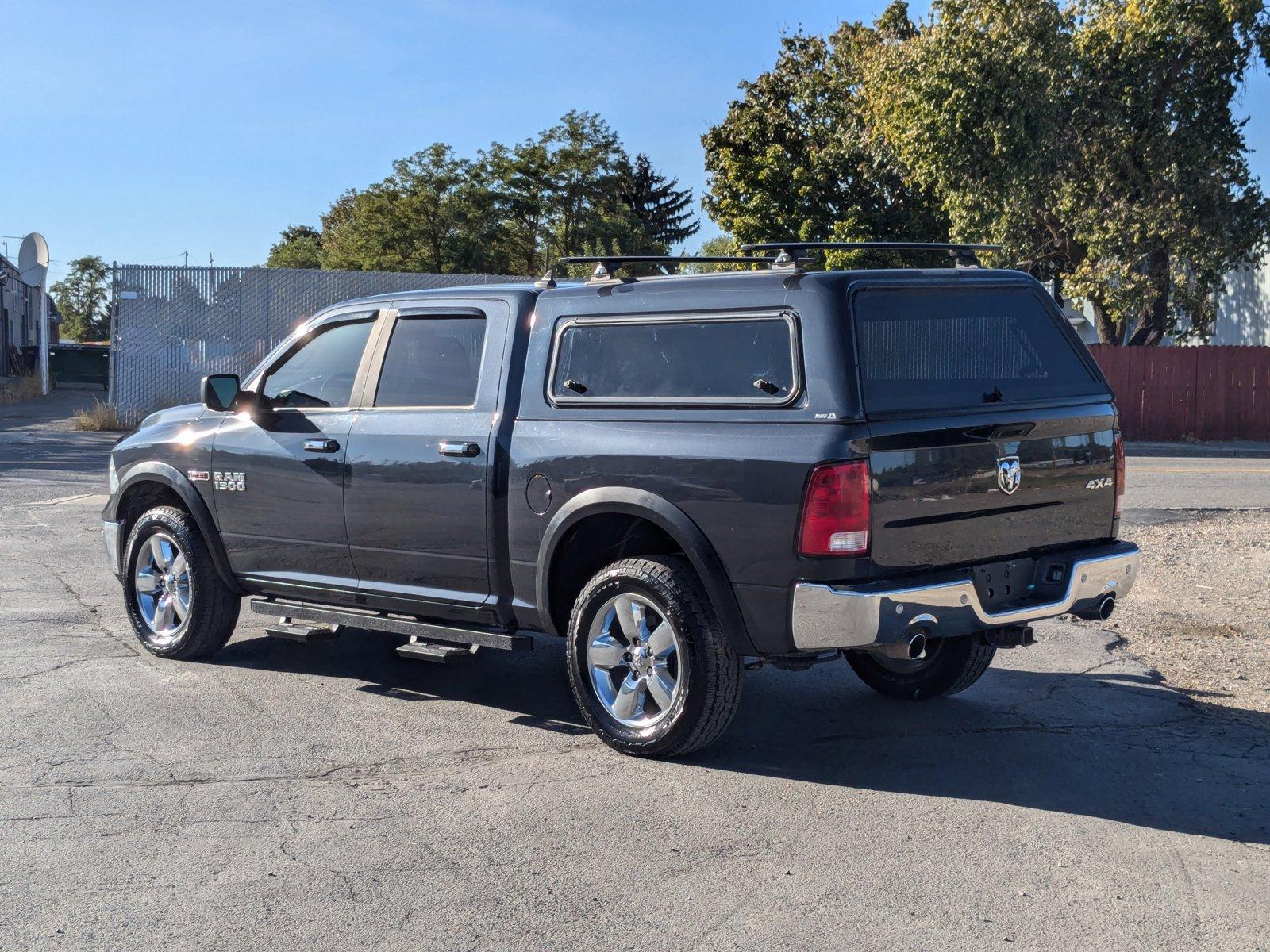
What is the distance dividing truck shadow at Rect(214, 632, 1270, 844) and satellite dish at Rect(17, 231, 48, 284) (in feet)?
95.3

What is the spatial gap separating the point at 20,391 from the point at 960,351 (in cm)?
3499

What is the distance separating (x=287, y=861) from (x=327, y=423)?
9.14ft

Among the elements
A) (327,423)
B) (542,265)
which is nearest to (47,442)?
(327,423)

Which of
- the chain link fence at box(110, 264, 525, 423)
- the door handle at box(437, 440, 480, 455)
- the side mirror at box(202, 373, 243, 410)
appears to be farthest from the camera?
the chain link fence at box(110, 264, 525, 423)

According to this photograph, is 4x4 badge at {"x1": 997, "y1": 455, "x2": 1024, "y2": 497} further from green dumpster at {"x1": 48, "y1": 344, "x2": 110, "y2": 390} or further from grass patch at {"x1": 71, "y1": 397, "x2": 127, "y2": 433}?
green dumpster at {"x1": 48, "y1": 344, "x2": 110, "y2": 390}

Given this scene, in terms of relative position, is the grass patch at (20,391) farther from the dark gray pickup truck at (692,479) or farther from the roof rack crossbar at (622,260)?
the roof rack crossbar at (622,260)

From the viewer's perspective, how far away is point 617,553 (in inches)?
231

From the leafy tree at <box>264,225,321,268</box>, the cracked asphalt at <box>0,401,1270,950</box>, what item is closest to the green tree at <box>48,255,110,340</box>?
the leafy tree at <box>264,225,321,268</box>

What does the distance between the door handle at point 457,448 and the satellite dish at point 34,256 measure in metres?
30.7

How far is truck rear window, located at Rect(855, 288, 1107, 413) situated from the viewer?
5.20 metres

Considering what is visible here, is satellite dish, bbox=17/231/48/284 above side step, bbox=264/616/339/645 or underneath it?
above

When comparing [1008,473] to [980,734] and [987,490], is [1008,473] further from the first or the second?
[980,734]

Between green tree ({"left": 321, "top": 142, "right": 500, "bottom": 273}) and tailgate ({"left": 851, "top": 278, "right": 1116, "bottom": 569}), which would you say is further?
green tree ({"left": 321, "top": 142, "right": 500, "bottom": 273})

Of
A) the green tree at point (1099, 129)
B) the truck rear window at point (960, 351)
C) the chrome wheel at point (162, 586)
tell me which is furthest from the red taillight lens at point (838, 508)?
the green tree at point (1099, 129)
